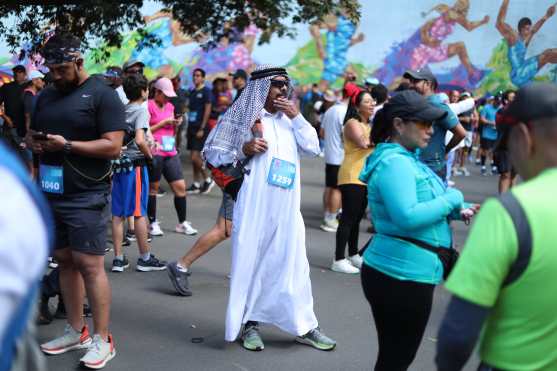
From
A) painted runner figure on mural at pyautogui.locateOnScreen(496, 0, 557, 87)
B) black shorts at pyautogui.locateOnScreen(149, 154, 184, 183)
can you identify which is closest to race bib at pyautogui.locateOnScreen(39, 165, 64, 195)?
black shorts at pyautogui.locateOnScreen(149, 154, 184, 183)

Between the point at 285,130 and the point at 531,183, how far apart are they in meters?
3.27

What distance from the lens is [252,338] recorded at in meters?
5.07

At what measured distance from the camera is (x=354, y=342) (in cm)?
531

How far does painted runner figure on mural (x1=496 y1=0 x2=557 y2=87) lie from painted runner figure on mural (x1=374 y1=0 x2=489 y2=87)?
1415mm

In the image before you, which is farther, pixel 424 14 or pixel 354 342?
pixel 424 14

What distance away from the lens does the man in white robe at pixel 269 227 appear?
4.95 metres

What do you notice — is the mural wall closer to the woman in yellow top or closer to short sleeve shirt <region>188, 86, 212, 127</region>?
short sleeve shirt <region>188, 86, 212, 127</region>

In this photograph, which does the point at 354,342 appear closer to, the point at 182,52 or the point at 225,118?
the point at 225,118

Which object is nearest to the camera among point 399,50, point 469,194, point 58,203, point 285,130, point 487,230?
point 487,230

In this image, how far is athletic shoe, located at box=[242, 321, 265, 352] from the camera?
5051 millimetres

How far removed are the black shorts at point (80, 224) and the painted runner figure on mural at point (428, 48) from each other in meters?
25.5

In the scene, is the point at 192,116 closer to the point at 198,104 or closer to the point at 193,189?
the point at 198,104

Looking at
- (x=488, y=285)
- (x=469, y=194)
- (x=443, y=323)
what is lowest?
(x=469, y=194)

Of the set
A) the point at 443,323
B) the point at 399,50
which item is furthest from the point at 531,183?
the point at 399,50
